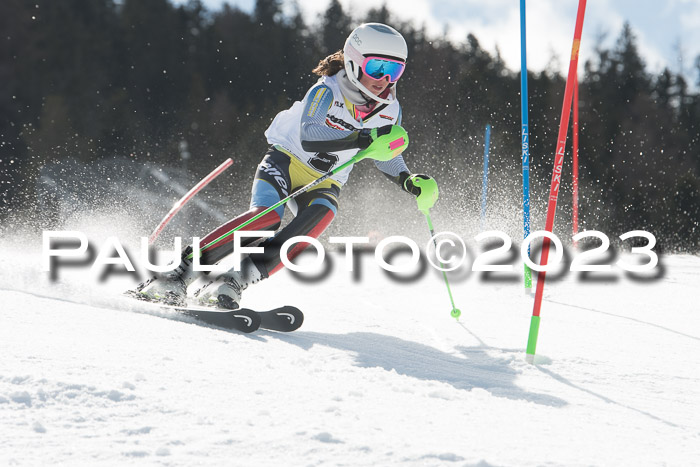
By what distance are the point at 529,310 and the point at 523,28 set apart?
1.83 metres

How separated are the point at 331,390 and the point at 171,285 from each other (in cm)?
175

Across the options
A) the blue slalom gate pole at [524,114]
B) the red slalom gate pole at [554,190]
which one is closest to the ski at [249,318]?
the red slalom gate pole at [554,190]

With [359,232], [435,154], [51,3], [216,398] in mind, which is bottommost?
[216,398]

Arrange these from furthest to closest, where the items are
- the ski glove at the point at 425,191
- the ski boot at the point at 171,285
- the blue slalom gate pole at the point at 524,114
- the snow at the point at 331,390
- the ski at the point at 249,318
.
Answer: the blue slalom gate pole at the point at 524,114, the ski glove at the point at 425,191, the ski boot at the point at 171,285, the ski at the point at 249,318, the snow at the point at 331,390

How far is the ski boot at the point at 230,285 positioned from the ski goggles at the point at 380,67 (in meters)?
1.16

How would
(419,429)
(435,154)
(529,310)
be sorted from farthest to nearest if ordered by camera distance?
(435,154) < (529,310) < (419,429)

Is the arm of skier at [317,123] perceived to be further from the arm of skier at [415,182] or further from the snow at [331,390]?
the snow at [331,390]

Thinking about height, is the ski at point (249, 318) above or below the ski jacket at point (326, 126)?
below

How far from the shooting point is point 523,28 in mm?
4230

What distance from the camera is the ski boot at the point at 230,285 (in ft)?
10.4

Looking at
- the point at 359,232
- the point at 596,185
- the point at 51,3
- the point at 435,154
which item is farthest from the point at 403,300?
the point at 51,3

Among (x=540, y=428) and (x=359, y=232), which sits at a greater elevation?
(x=359, y=232)

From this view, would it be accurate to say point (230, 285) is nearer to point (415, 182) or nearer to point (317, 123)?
point (317, 123)

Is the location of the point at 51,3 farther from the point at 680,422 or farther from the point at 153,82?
the point at 680,422
